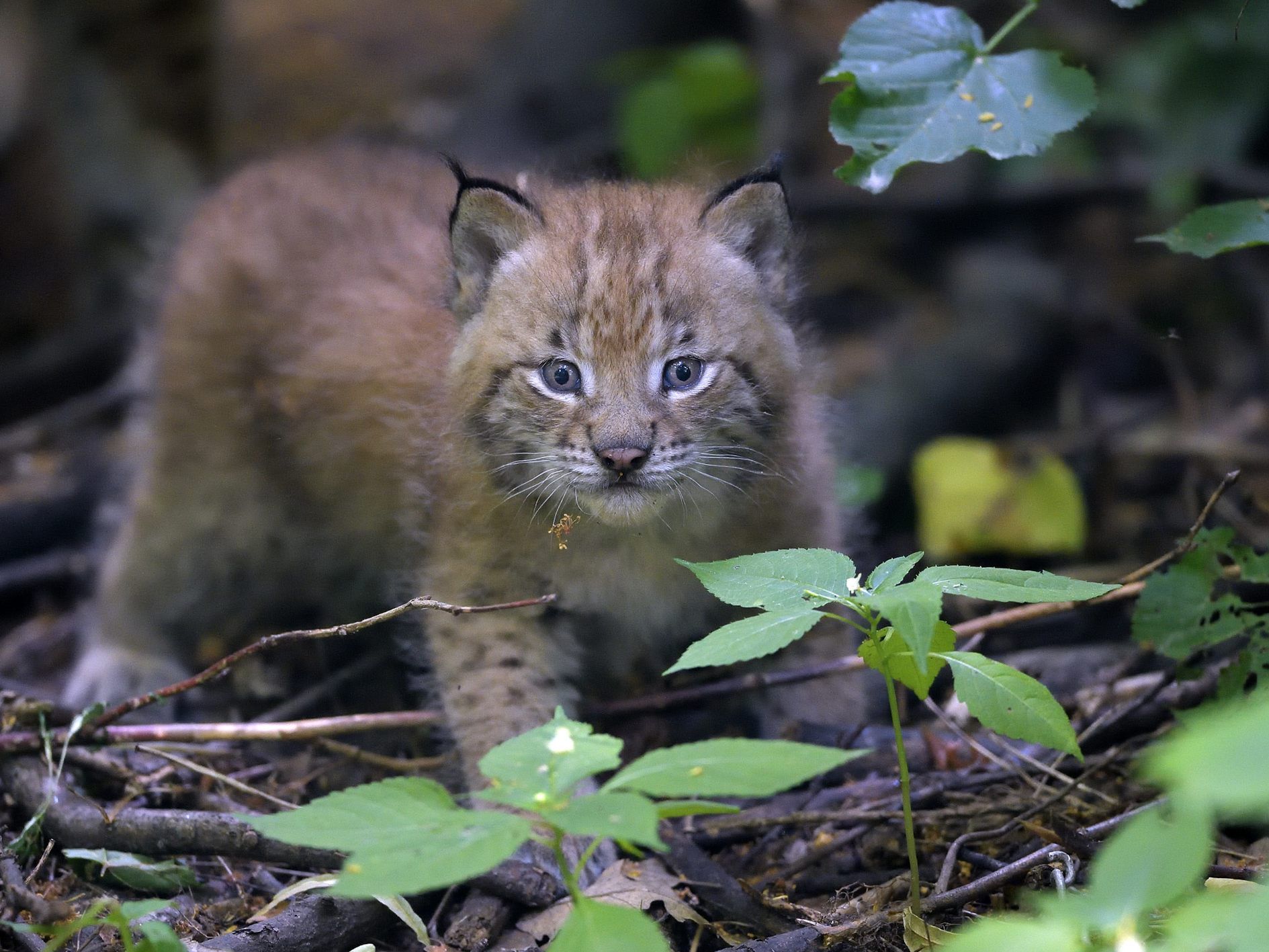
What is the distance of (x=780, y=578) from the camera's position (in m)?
3.06

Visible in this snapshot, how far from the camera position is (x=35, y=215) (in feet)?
25.9

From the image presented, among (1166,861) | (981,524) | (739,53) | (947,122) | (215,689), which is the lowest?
(215,689)

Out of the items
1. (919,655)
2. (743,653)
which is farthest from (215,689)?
(919,655)

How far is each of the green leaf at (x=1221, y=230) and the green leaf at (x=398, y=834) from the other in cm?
239

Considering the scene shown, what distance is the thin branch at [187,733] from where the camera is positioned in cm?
371

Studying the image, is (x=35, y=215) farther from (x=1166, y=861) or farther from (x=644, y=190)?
(x=1166, y=861)

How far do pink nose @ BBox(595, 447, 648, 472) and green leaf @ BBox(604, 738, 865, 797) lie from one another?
3.75 ft

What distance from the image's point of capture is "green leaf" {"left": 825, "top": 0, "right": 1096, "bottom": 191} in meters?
3.58

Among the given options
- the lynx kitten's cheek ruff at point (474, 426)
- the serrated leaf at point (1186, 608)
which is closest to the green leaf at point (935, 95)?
the lynx kitten's cheek ruff at point (474, 426)

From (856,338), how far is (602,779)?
477cm

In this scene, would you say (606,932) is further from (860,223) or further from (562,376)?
(860,223)

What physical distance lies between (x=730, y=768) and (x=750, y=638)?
368 mm

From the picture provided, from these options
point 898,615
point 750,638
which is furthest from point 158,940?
point 898,615

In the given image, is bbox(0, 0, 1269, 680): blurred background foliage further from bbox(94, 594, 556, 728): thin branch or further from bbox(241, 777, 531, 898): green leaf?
bbox(241, 777, 531, 898): green leaf
